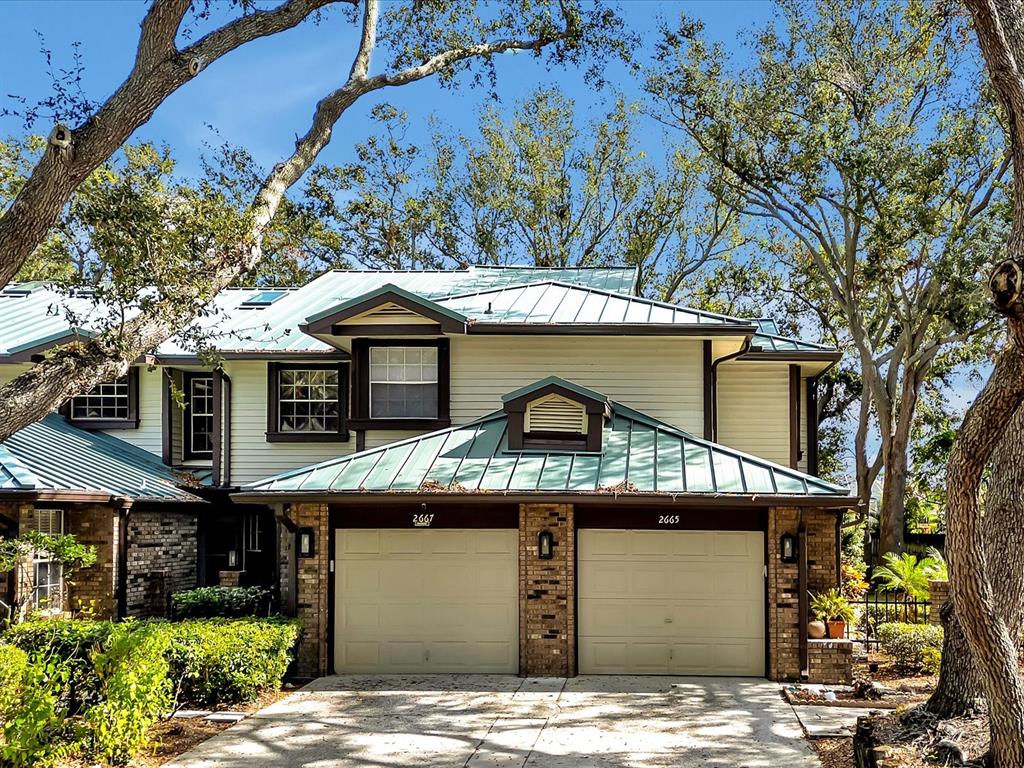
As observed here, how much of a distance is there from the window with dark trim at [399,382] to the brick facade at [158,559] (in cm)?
349

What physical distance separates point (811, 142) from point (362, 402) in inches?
529

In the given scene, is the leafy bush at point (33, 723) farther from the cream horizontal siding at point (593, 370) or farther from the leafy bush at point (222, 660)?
the cream horizontal siding at point (593, 370)

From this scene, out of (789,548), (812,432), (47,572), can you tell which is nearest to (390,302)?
(47,572)

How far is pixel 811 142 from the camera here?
2400 centimetres

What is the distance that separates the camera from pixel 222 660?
1159 cm

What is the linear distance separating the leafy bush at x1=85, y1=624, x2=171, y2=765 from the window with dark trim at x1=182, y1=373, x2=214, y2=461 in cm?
920

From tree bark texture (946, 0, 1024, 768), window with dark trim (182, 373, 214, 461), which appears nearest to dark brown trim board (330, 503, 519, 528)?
window with dark trim (182, 373, 214, 461)

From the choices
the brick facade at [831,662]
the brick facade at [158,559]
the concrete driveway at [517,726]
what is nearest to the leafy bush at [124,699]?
the concrete driveway at [517,726]

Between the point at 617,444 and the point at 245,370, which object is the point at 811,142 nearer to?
the point at 617,444

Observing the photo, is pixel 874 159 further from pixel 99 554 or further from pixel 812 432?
pixel 99 554

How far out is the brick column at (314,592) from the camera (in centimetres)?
1379

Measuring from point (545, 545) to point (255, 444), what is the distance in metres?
6.67

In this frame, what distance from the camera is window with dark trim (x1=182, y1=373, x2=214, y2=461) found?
18.5 meters

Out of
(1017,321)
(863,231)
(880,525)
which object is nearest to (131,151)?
(863,231)
